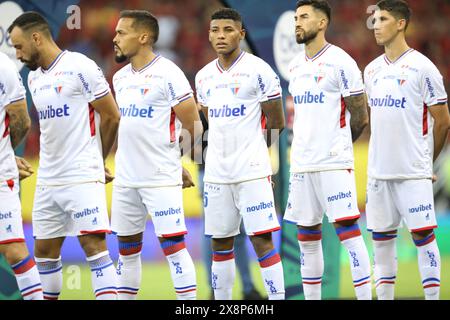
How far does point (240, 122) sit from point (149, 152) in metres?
0.72

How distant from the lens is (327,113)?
7.61 meters

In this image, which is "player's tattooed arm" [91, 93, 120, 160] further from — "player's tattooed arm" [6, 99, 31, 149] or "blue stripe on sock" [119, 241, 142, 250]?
"blue stripe on sock" [119, 241, 142, 250]

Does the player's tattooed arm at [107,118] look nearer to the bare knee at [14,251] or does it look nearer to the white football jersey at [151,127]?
the white football jersey at [151,127]

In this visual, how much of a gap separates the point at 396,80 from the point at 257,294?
2616 mm

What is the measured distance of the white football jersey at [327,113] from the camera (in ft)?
24.9

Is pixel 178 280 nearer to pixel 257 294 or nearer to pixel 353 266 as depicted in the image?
→ pixel 353 266

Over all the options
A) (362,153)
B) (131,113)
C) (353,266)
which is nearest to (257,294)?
(353,266)

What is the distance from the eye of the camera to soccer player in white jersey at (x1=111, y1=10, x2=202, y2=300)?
7434 millimetres

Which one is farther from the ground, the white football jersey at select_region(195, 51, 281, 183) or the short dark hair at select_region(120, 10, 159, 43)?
the short dark hair at select_region(120, 10, 159, 43)

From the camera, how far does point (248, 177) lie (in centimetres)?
750

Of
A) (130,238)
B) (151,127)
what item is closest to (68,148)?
(151,127)

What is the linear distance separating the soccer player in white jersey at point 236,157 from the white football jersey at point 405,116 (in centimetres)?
80

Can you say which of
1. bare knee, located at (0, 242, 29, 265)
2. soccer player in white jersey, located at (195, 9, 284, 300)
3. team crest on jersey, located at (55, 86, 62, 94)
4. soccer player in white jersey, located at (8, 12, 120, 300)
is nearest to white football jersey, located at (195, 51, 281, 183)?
soccer player in white jersey, located at (195, 9, 284, 300)

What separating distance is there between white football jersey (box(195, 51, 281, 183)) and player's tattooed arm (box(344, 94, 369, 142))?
55cm
